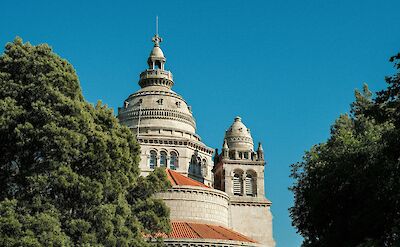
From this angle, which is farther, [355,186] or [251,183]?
[251,183]

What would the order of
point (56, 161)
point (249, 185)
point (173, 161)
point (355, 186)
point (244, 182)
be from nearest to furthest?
point (56, 161), point (355, 186), point (173, 161), point (244, 182), point (249, 185)

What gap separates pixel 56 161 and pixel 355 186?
17.1m

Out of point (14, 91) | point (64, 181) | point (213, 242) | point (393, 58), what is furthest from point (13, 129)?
point (213, 242)

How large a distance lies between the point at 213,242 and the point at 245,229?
67.6 ft

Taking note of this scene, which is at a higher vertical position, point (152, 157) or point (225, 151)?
point (225, 151)

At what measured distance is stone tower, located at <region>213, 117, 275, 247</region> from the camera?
2682 inches

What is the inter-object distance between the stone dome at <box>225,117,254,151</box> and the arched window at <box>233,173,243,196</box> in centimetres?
357

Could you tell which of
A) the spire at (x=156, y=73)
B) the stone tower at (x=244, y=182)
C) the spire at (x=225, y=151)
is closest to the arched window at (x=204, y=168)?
the stone tower at (x=244, y=182)

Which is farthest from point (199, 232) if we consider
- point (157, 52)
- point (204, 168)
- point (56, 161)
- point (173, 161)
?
point (157, 52)

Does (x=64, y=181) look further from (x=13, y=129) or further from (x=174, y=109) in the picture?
(x=174, y=109)

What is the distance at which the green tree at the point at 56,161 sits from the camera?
28250 mm

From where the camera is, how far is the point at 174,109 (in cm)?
7581

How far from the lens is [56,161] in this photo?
96.6ft

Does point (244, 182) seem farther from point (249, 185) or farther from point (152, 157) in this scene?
point (152, 157)
